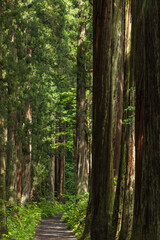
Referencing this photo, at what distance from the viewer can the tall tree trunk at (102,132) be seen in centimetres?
840

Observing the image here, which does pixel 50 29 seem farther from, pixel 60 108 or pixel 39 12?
Answer: pixel 60 108

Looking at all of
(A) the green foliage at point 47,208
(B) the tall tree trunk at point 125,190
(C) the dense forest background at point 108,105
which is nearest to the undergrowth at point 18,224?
(C) the dense forest background at point 108,105

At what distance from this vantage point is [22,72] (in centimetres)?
1803

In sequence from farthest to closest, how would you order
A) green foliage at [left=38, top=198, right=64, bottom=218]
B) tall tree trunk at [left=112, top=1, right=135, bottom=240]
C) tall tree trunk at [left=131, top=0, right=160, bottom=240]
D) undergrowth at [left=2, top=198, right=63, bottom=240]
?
green foliage at [left=38, top=198, right=64, bottom=218]
undergrowth at [left=2, top=198, right=63, bottom=240]
tall tree trunk at [left=112, top=1, right=135, bottom=240]
tall tree trunk at [left=131, top=0, right=160, bottom=240]

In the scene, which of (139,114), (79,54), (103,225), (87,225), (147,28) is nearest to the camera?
(147,28)

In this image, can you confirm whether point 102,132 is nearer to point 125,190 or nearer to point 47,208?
point 125,190

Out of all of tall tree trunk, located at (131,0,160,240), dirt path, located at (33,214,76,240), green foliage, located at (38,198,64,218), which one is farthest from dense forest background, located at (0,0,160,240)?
green foliage, located at (38,198,64,218)

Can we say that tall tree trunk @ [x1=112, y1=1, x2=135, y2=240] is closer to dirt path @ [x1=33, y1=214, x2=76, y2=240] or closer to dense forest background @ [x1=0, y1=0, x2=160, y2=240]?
dense forest background @ [x1=0, y1=0, x2=160, y2=240]

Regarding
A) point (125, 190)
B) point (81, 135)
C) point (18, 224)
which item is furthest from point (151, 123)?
Result: point (81, 135)

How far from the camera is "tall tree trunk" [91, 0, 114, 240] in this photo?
27.6 ft

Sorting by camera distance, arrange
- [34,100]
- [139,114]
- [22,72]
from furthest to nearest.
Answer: [34,100]
[22,72]
[139,114]

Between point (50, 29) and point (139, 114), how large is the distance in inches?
756

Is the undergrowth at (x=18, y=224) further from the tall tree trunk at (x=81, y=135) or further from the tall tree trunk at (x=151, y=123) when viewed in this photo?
the tall tree trunk at (x=151, y=123)

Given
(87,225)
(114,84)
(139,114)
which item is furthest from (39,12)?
(139,114)
